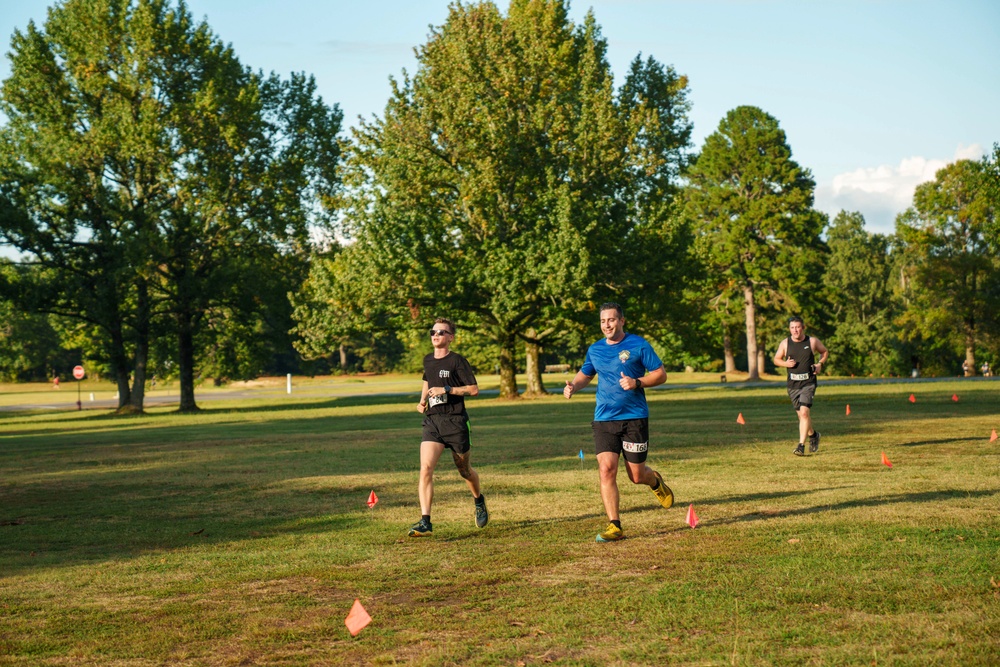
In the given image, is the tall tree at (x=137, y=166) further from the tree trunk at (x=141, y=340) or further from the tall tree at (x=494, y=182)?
the tall tree at (x=494, y=182)

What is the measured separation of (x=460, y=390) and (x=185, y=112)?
36241 mm

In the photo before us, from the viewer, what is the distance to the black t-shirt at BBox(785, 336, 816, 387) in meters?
16.8

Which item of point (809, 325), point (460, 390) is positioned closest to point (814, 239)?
point (809, 325)

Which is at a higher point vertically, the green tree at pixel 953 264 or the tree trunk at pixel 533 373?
the green tree at pixel 953 264

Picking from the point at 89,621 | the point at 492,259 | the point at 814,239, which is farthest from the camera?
the point at 814,239

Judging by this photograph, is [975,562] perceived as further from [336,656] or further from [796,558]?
[336,656]

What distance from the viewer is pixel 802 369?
1688 centimetres

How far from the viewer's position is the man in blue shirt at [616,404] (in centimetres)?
952

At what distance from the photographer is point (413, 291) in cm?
3972

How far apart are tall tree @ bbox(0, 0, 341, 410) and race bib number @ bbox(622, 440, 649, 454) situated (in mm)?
34525

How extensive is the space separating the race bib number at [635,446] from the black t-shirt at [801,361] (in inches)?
316

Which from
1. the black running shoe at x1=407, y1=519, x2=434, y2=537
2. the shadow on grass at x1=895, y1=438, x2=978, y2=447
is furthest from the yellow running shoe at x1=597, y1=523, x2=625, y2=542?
the shadow on grass at x1=895, y1=438, x2=978, y2=447

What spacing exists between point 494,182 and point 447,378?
29.9 metres

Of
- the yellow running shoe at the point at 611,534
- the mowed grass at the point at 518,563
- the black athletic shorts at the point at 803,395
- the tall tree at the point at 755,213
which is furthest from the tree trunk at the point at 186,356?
the yellow running shoe at the point at 611,534
